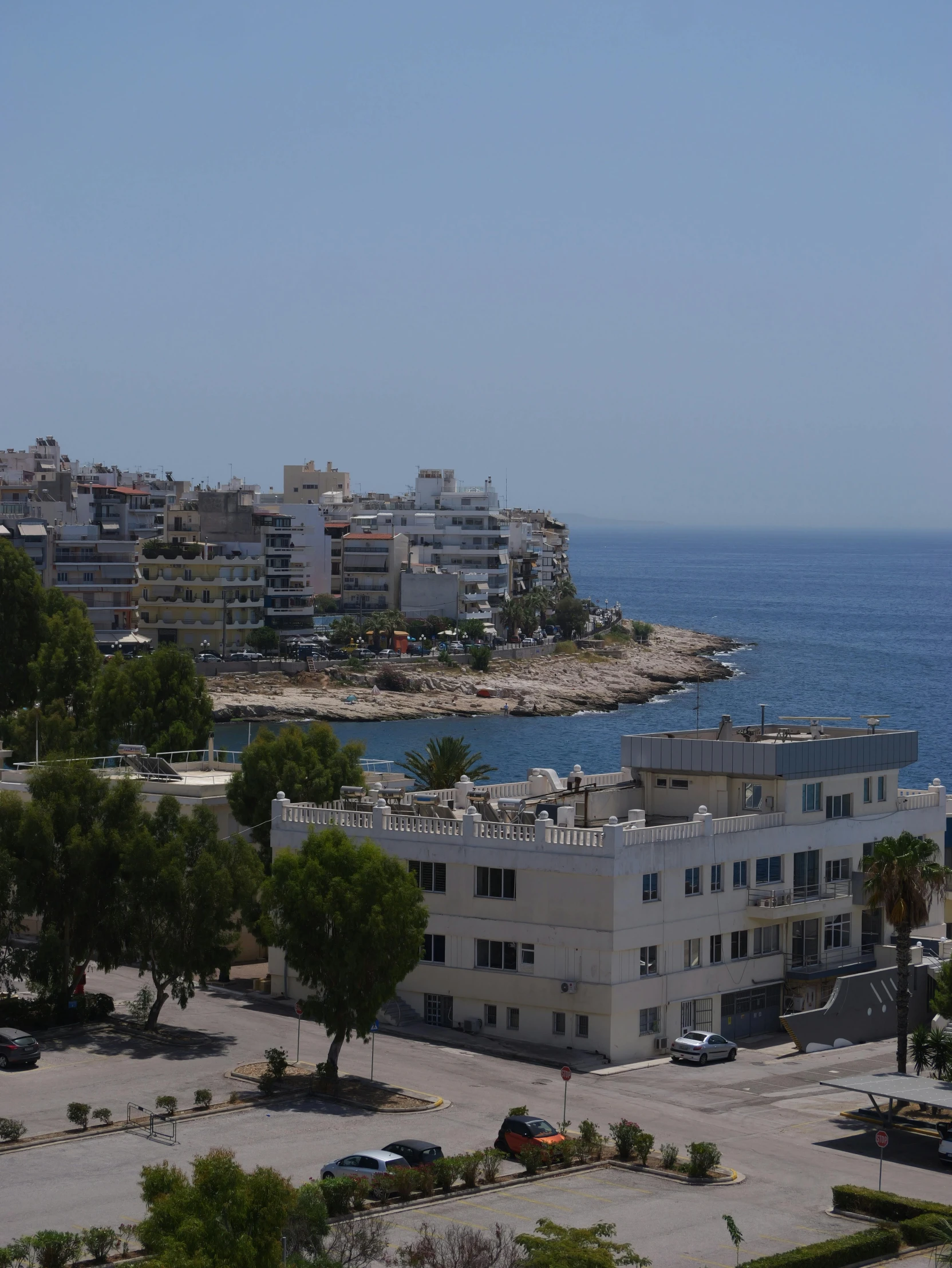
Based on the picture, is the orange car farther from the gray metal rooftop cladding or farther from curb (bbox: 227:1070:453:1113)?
the gray metal rooftop cladding

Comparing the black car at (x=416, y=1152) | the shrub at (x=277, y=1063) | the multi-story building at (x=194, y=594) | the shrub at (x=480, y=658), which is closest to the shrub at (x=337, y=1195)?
the black car at (x=416, y=1152)

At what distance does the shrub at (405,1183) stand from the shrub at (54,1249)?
5400 mm

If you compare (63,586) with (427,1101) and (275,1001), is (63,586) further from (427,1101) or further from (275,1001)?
(427,1101)

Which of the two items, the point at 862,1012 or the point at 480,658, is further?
the point at 480,658

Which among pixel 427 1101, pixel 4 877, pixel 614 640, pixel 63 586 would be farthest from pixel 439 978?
pixel 614 640

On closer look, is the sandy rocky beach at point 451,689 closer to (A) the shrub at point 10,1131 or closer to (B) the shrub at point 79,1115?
(B) the shrub at point 79,1115

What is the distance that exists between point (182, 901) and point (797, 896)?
15.5 meters

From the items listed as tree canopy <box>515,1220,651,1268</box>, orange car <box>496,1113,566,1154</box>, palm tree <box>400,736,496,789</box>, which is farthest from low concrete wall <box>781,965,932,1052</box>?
palm tree <box>400,736,496,789</box>

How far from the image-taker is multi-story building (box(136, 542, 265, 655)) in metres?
150

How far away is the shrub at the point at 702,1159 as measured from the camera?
29.9 m

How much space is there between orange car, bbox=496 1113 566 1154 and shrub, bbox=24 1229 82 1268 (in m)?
8.73

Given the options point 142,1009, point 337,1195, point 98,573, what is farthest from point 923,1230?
point 98,573

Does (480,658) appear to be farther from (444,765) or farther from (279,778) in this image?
(279,778)

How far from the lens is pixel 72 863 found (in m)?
40.0
